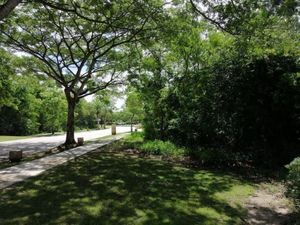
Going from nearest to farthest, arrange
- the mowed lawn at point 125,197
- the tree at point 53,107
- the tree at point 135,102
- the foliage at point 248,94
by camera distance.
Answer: the mowed lawn at point 125,197, the foliage at point 248,94, the tree at point 135,102, the tree at point 53,107

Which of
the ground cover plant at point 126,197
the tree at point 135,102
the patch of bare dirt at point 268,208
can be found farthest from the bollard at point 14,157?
the tree at point 135,102

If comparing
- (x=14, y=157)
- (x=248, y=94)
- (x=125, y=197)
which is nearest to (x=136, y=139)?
(x=14, y=157)

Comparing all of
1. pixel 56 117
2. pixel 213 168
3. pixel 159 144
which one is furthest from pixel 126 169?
pixel 56 117

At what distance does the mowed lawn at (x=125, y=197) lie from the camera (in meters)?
6.16

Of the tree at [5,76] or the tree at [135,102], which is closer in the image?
the tree at [5,76]

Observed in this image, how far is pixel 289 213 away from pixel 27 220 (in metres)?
4.95

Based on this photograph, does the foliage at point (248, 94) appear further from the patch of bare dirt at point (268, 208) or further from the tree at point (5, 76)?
the tree at point (5, 76)

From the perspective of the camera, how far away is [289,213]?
6883 mm

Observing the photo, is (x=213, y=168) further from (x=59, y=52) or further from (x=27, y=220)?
(x=59, y=52)

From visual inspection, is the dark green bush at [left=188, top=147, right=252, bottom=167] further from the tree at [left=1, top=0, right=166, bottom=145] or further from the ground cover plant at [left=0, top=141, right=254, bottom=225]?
the tree at [left=1, top=0, right=166, bottom=145]

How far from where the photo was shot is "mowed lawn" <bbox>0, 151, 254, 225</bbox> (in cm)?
616

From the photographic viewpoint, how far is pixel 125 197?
7.55 metres

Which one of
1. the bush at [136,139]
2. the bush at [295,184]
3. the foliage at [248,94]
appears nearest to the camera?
the bush at [295,184]

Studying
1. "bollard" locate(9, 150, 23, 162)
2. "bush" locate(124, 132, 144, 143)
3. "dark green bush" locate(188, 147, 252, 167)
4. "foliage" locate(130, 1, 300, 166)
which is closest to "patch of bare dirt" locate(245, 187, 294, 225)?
"dark green bush" locate(188, 147, 252, 167)
